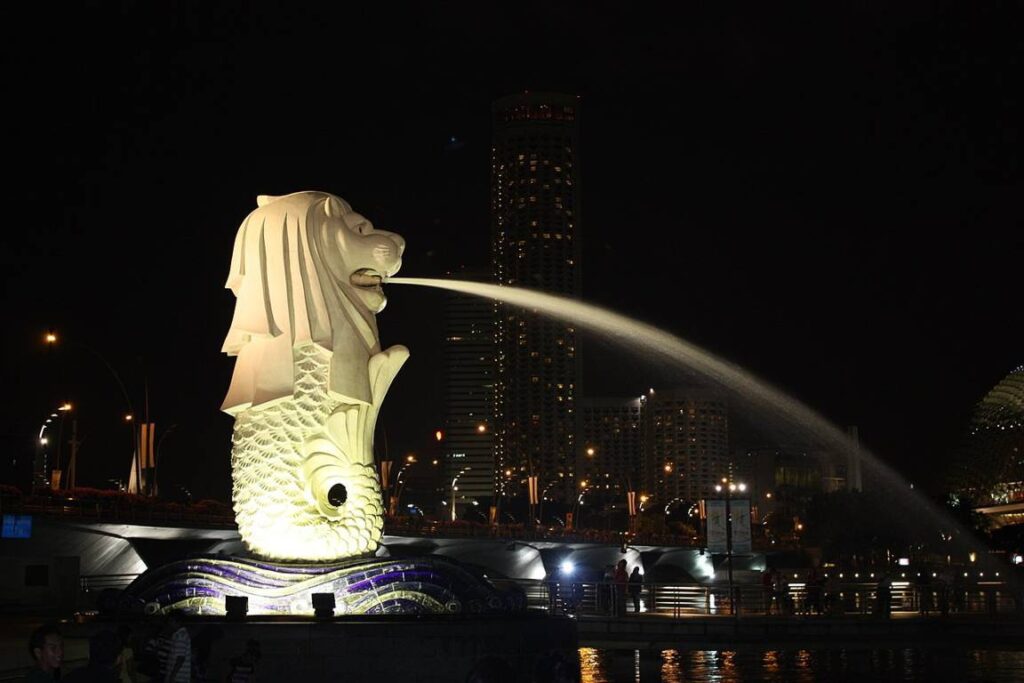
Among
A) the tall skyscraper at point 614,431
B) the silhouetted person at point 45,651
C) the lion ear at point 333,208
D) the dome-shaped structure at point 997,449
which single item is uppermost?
the tall skyscraper at point 614,431

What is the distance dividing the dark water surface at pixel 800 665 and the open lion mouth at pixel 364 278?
23.6 ft

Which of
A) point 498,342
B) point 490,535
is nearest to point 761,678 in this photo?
point 490,535

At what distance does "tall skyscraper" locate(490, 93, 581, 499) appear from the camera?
172 metres

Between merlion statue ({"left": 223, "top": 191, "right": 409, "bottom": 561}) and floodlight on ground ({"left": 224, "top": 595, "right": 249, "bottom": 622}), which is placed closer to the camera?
floodlight on ground ({"left": 224, "top": 595, "right": 249, "bottom": 622})

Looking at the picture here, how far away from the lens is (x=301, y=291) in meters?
20.6

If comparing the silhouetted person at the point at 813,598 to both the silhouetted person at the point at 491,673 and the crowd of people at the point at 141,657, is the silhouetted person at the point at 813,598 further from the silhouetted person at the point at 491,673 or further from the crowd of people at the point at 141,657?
the silhouetted person at the point at 491,673

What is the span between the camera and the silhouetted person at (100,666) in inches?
270

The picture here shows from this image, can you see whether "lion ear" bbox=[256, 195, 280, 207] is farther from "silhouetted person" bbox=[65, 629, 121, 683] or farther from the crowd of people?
"silhouetted person" bbox=[65, 629, 121, 683]

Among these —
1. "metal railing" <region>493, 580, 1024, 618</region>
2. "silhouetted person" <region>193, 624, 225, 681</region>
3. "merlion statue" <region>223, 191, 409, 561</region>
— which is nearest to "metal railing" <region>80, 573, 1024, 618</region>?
"metal railing" <region>493, 580, 1024, 618</region>

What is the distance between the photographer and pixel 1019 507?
8962 cm

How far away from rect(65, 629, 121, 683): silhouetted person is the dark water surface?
1076 centimetres

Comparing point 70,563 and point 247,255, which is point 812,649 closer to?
point 247,255

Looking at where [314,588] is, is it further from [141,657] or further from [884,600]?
[884,600]

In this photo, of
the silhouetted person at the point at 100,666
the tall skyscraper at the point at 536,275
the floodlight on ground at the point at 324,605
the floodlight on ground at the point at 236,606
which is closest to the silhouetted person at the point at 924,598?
the floodlight on ground at the point at 324,605
